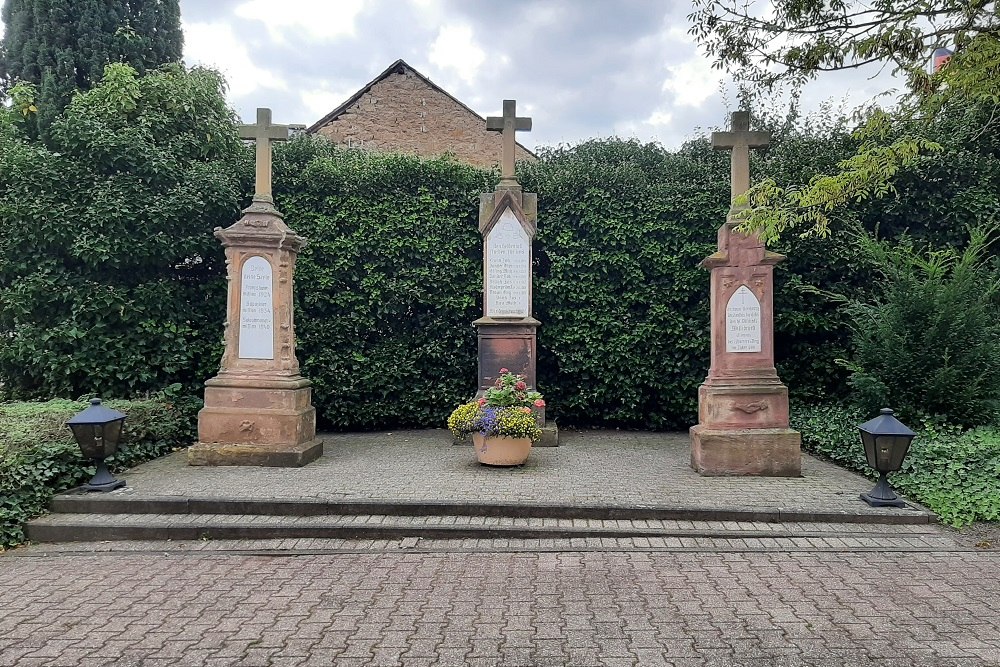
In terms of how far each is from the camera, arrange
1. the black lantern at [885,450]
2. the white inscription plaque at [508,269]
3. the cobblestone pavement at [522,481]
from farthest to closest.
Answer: the white inscription plaque at [508,269] → the cobblestone pavement at [522,481] → the black lantern at [885,450]

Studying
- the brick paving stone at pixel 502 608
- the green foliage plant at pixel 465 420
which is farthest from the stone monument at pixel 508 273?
the brick paving stone at pixel 502 608

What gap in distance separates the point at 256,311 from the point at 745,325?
18.2ft

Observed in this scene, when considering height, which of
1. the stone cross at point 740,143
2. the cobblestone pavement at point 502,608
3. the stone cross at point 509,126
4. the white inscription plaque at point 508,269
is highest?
the stone cross at point 509,126

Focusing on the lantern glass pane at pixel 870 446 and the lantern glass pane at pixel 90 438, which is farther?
the lantern glass pane at pixel 90 438

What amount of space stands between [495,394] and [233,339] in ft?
10.3

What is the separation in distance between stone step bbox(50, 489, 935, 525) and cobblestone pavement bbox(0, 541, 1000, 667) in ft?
1.68

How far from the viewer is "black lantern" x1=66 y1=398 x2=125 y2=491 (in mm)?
5441

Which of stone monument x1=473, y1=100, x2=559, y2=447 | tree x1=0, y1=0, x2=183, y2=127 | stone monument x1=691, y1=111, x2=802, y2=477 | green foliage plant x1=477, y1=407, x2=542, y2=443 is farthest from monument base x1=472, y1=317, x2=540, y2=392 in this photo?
tree x1=0, y1=0, x2=183, y2=127

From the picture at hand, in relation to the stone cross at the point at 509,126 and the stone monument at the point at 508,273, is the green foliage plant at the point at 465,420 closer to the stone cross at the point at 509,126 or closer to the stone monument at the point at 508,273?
the stone monument at the point at 508,273

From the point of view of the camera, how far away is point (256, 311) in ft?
23.7

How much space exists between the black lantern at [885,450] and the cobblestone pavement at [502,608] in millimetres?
814

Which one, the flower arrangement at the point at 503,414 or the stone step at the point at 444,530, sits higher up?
the flower arrangement at the point at 503,414

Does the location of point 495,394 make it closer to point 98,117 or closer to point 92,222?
point 92,222

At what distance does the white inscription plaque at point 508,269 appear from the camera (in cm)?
852
